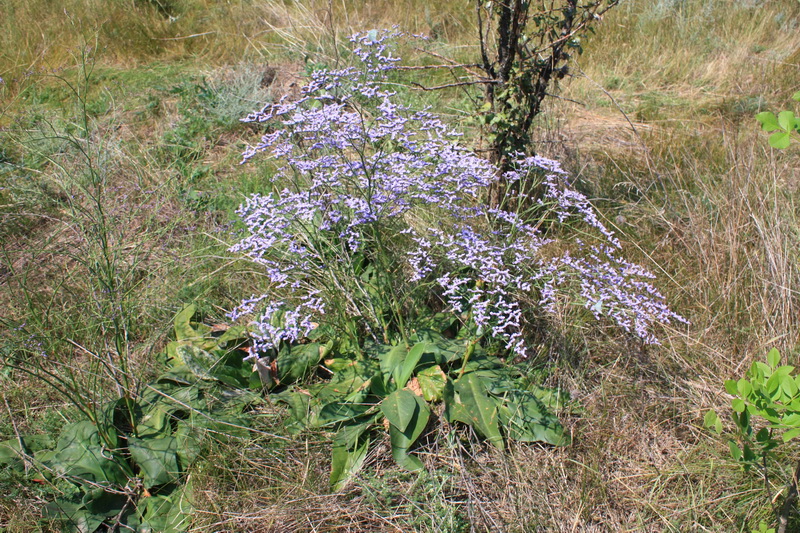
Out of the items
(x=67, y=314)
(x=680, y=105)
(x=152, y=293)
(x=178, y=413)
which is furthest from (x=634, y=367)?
(x=680, y=105)

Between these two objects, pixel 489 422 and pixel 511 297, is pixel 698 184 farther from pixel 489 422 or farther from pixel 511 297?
pixel 489 422

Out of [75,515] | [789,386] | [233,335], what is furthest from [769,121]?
[75,515]

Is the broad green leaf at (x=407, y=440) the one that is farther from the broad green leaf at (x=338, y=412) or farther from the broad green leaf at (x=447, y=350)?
the broad green leaf at (x=447, y=350)

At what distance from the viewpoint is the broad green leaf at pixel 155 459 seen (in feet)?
6.62

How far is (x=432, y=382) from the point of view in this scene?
7.30 ft

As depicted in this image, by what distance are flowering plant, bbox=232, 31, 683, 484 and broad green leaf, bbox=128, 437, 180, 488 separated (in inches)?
20.2

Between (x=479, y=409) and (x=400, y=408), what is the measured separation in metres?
0.31

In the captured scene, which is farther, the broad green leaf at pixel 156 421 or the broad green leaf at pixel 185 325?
the broad green leaf at pixel 185 325

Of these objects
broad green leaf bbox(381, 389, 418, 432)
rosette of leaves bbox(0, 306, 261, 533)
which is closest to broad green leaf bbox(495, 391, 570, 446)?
broad green leaf bbox(381, 389, 418, 432)

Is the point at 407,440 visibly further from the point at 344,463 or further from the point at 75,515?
the point at 75,515

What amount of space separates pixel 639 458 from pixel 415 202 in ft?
4.42

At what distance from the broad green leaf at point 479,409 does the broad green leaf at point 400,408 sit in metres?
0.19

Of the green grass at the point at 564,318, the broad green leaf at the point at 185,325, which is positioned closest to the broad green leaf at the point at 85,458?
the green grass at the point at 564,318

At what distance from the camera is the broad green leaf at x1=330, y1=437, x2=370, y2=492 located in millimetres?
2018
